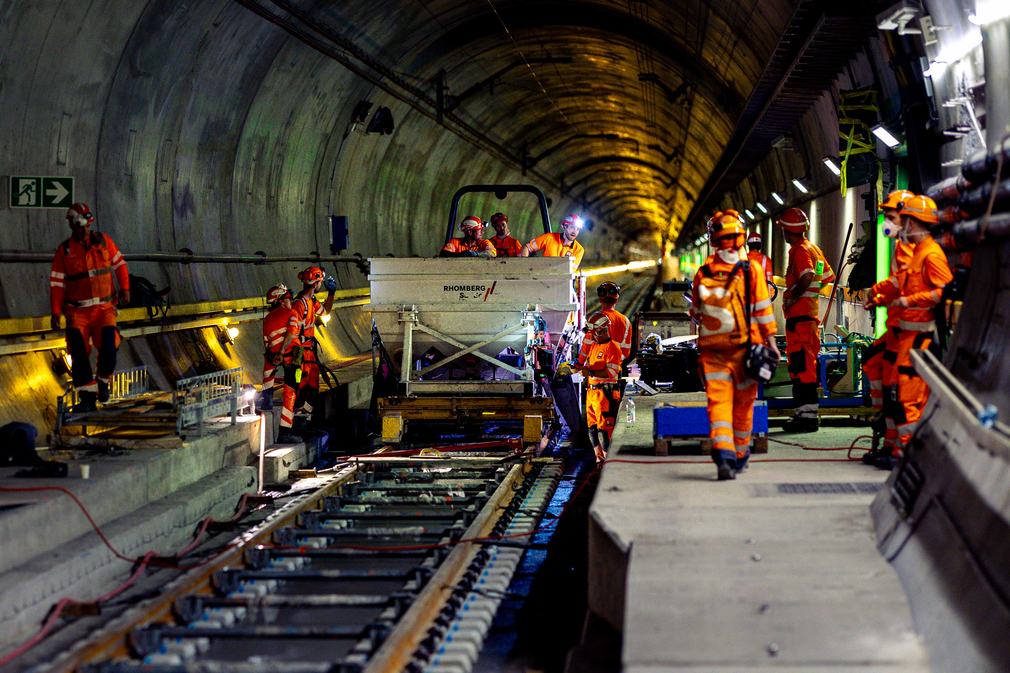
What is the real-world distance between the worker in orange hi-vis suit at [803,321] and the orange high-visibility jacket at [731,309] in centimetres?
213

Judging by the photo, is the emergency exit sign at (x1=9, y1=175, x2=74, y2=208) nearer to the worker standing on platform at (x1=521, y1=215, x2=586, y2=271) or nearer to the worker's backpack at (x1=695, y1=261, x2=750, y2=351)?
the worker standing on platform at (x1=521, y1=215, x2=586, y2=271)

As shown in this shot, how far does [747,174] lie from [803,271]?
16.9m

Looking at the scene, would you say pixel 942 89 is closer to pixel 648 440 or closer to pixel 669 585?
pixel 648 440

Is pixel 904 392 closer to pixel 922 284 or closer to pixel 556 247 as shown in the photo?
pixel 922 284

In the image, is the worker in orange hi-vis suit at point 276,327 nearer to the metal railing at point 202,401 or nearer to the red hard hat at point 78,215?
the metal railing at point 202,401

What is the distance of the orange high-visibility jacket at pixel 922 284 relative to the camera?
6707mm

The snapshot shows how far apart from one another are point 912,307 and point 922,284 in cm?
16

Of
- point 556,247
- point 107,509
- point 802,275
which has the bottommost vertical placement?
point 107,509

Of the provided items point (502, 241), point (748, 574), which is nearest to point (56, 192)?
point (502, 241)

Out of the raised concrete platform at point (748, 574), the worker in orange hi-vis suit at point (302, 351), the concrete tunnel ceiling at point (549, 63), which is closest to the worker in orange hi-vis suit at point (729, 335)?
the raised concrete platform at point (748, 574)

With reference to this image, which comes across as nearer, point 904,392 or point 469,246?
point 904,392

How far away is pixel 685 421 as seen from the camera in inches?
299

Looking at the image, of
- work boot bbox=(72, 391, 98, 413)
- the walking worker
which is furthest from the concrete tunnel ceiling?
work boot bbox=(72, 391, 98, 413)

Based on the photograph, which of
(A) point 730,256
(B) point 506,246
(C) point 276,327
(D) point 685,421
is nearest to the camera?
(A) point 730,256
